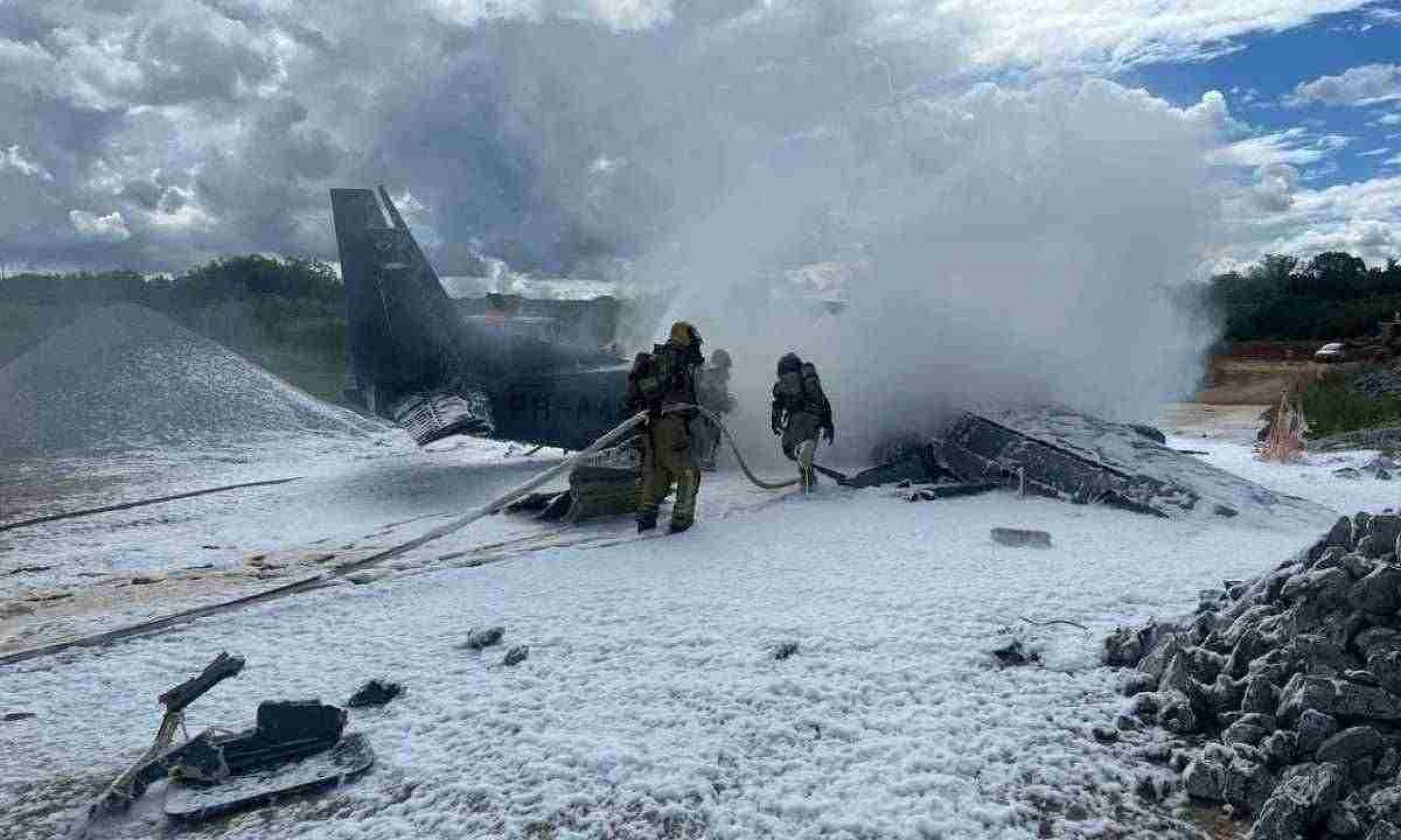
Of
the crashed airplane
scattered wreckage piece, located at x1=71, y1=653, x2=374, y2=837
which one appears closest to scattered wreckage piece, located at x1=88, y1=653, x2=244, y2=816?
scattered wreckage piece, located at x1=71, y1=653, x2=374, y2=837

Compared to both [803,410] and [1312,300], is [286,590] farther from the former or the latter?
[1312,300]

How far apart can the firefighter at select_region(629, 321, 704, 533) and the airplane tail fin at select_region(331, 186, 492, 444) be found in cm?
664

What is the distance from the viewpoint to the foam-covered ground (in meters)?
3.66

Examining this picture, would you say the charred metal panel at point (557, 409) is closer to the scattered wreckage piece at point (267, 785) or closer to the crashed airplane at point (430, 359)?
the crashed airplane at point (430, 359)

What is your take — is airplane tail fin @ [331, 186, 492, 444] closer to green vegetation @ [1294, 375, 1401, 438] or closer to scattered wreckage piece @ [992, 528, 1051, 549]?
scattered wreckage piece @ [992, 528, 1051, 549]

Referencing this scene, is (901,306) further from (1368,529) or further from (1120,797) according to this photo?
(1120,797)

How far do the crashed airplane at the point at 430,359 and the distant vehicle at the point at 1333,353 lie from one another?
4068 cm

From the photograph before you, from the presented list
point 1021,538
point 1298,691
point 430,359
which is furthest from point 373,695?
point 430,359

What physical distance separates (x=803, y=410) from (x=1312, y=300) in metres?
57.9

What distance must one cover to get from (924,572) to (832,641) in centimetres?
192

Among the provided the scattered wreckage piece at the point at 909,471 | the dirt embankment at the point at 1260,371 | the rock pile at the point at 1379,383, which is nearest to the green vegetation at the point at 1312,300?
the dirt embankment at the point at 1260,371

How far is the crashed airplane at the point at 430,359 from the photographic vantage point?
1495 centimetres

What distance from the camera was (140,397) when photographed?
24.8 metres

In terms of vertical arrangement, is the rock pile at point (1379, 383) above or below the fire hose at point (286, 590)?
above
